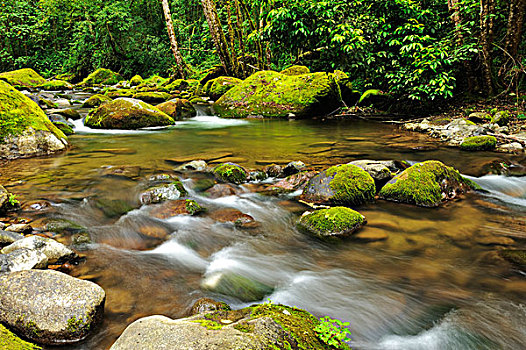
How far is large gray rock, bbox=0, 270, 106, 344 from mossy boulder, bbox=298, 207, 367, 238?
229cm

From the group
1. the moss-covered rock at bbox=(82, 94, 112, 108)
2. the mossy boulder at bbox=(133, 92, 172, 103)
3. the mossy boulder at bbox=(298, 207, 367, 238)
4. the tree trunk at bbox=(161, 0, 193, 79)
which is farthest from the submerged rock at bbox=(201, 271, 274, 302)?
the tree trunk at bbox=(161, 0, 193, 79)

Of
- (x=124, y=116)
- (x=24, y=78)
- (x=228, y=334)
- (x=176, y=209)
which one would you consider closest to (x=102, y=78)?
(x=24, y=78)

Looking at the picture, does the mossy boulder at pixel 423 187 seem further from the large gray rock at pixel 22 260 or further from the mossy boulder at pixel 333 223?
the large gray rock at pixel 22 260

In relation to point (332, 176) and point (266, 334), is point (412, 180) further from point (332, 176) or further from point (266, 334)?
point (266, 334)

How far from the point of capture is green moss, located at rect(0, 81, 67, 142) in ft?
20.6

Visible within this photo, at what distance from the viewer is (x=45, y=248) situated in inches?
109

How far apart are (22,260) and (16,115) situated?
17.5 ft

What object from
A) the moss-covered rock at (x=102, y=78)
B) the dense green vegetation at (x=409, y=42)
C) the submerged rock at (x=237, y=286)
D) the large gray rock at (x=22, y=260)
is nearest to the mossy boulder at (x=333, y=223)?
the submerged rock at (x=237, y=286)

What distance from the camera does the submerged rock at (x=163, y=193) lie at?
174 inches

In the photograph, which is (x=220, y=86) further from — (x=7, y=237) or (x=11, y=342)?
(x=11, y=342)

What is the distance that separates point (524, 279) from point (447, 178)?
2037mm

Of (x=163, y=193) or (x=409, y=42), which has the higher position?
(x=409, y=42)

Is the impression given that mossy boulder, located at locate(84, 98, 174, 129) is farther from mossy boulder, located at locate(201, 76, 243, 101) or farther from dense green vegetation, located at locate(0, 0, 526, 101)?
mossy boulder, located at locate(201, 76, 243, 101)

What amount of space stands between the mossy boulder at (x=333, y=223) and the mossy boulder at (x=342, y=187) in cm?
49
